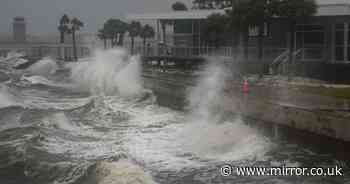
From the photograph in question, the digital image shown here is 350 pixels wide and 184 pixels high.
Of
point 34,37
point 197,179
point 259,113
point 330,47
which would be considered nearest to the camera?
point 197,179

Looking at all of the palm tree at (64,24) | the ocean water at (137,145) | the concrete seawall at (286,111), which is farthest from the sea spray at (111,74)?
the palm tree at (64,24)

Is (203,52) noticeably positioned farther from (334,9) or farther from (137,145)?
(137,145)

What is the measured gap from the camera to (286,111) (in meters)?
16.1

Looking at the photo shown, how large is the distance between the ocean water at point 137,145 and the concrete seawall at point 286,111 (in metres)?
0.50

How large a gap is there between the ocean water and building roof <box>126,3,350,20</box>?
6.91 metres

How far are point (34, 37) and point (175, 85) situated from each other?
10361 centimetres

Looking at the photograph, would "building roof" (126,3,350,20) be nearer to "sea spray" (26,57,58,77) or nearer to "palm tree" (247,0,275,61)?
"palm tree" (247,0,275,61)

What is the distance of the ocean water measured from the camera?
12.7 metres

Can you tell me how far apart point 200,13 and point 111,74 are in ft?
24.0

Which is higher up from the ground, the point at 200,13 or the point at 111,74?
the point at 200,13

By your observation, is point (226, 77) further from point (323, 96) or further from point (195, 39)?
point (195, 39)

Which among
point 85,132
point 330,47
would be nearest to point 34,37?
point 330,47

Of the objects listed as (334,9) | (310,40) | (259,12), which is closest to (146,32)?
(310,40)

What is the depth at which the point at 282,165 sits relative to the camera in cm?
1341
